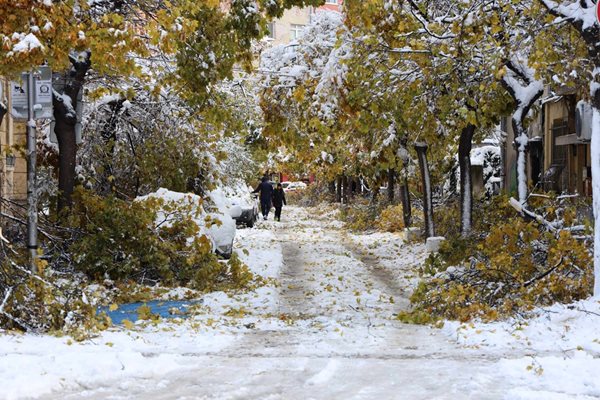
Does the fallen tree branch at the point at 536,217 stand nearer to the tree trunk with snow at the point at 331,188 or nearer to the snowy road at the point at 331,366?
the snowy road at the point at 331,366

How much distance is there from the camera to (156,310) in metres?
10.4

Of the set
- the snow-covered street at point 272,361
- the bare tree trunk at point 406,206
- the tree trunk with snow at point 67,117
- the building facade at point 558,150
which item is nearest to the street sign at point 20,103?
the tree trunk with snow at point 67,117

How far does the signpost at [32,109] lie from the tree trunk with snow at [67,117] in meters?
2.88

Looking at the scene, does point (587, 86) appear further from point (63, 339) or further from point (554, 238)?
point (63, 339)

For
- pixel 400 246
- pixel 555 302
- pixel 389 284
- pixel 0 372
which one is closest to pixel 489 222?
pixel 389 284

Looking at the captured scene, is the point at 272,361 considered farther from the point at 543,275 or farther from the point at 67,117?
the point at 67,117

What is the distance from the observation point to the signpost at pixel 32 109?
30.6 ft

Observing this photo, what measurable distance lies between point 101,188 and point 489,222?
25.7 feet

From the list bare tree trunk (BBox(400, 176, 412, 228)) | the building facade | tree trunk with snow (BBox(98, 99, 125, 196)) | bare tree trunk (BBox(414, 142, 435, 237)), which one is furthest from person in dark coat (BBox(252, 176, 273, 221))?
tree trunk with snow (BBox(98, 99, 125, 196))

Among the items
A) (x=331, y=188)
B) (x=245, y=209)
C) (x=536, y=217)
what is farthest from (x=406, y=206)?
(x=331, y=188)

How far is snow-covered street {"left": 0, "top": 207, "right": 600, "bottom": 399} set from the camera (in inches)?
212

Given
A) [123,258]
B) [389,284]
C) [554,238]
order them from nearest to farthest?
1. [554,238]
2. [123,258]
3. [389,284]

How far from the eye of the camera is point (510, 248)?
10398mm

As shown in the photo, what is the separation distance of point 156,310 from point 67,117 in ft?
12.7
